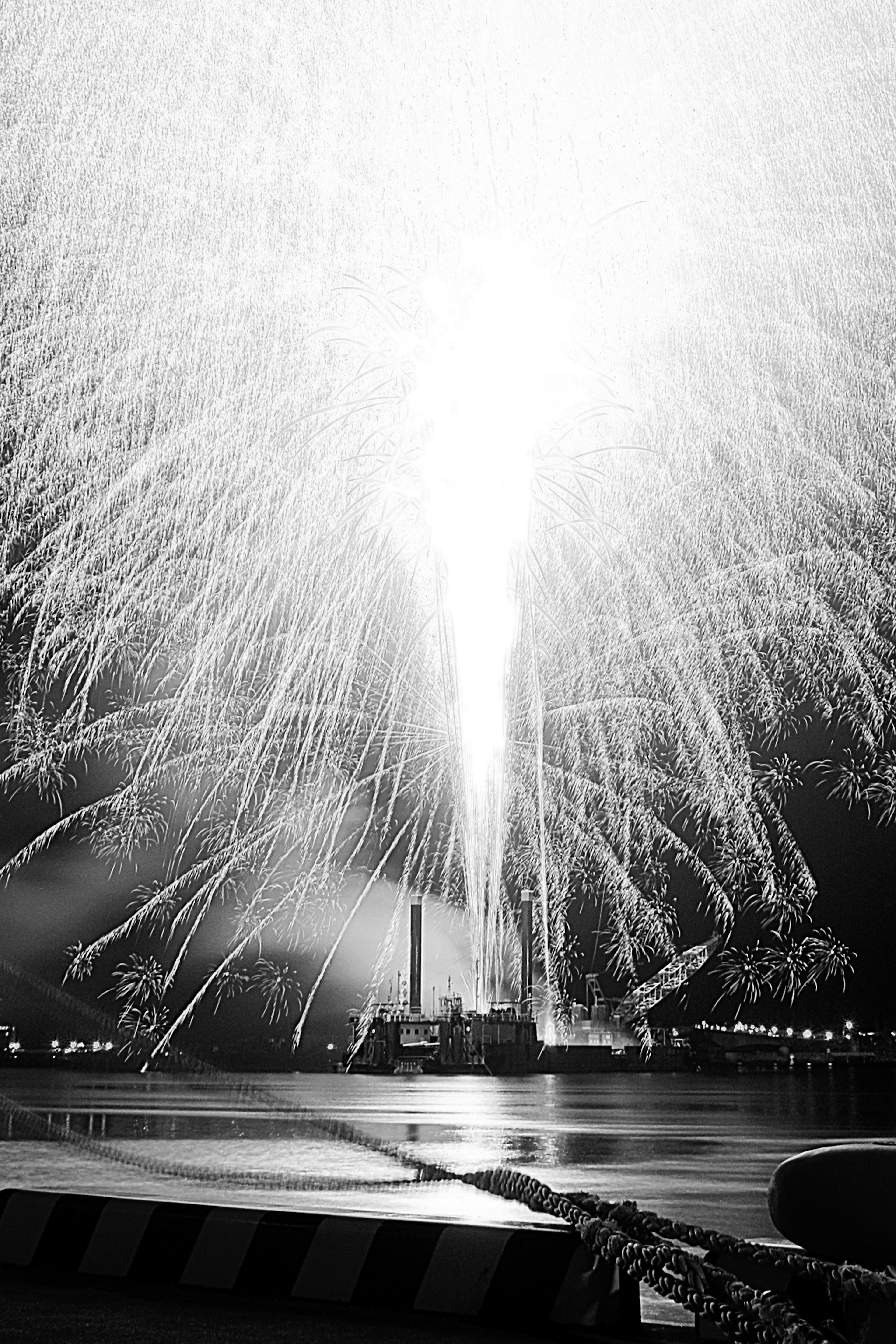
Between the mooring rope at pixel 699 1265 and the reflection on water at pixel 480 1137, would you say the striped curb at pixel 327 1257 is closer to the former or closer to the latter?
the mooring rope at pixel 699 1265

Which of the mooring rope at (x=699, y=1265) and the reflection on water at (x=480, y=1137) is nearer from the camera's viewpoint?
the mooring rope at (x=699, y=1265)

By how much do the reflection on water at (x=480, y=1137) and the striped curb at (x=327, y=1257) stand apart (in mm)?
4743

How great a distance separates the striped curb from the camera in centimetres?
575

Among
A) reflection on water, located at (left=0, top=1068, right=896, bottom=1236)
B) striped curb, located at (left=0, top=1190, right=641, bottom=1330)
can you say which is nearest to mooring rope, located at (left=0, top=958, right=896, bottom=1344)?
striped curb, located at (left=0, top=1190, right=641, bottom=1330)

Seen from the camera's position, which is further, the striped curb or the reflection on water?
the reflection on water

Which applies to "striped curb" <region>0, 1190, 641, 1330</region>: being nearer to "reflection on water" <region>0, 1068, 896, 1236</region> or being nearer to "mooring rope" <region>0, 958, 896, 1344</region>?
"mooring rope" <region>0, 958, 896, 1344</region>

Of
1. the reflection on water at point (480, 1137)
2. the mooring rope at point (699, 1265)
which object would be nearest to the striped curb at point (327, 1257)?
the mooring rope at point (699, 1265)

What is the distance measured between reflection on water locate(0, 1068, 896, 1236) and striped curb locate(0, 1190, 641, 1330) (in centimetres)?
474

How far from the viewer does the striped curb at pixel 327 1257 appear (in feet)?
18.9

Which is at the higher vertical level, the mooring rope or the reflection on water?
the mooring rope

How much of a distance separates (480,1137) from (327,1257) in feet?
87.9

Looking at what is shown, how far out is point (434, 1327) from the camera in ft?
18.7

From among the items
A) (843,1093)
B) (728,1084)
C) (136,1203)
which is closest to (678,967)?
(728,1084)

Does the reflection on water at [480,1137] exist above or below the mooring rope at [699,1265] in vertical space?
below
